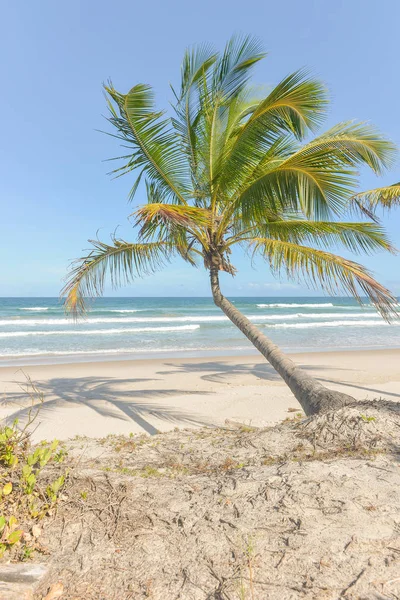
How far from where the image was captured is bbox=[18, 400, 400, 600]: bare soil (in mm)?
2270

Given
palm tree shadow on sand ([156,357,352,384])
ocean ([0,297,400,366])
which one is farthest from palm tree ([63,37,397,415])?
ocean ([0,297,400,366])

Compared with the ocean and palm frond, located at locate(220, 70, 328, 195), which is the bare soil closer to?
palm frond, located at locate(220, 70, 328, 195)

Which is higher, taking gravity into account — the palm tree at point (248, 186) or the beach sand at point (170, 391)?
the palm tree at point (248, 186)

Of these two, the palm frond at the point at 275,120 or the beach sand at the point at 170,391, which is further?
the beach sand at the point at 170,391

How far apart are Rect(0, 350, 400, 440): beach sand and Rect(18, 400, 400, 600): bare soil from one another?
11.2 ft

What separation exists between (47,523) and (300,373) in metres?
3.64

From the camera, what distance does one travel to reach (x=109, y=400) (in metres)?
9.13

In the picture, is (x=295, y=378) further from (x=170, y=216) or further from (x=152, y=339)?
(x=152, y=339)

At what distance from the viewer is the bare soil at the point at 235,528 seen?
2270 millimetres

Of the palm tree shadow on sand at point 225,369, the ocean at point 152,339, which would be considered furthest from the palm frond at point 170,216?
the ocean at point 152,339

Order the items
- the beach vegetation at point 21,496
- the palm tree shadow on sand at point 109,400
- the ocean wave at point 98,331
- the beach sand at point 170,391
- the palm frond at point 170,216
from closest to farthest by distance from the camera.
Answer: the beach vegetation at point 21,496 → the palm frond at point 170,216 → the beach sand at point 170,391 → the palm tree shadow on sand at point 109,400 → the ocean wave at point 98,331

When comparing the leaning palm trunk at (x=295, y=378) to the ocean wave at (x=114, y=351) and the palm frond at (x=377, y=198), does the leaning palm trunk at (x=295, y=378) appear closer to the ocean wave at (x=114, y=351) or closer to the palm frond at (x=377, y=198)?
the palm frond at (x=377, y=198)

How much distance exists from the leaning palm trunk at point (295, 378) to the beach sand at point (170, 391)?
1.55m

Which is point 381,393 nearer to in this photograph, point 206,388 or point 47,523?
point 206,388
